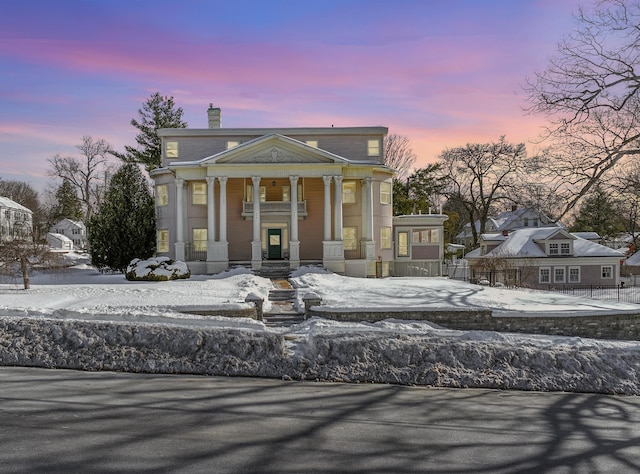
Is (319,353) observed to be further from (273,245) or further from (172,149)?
(172,149)

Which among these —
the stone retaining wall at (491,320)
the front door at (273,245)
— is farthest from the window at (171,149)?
the stone retaining wall at (491,320)

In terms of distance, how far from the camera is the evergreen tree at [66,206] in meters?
72.6

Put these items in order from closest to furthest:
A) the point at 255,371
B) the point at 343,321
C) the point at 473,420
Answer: the point at 473,420
the point at 255,371
the point at 343,321

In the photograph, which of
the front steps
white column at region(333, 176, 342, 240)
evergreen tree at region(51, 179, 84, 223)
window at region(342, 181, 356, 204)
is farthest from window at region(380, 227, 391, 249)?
evergreen tree at region(51, 179, 84, 223)

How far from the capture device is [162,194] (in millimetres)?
29859

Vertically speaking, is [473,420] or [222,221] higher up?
[222,221]

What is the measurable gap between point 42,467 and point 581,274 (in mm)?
38903

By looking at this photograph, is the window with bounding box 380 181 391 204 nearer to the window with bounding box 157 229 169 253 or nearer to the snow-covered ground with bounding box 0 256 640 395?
the window with bounding box 157 229 169 253

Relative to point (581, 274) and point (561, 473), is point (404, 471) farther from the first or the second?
point (581, 274)

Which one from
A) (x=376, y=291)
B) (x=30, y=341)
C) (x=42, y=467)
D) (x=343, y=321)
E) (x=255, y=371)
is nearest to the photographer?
(x=42, y=467)

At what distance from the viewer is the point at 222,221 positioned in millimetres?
26750

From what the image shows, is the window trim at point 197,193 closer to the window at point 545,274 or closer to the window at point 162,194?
the window at point 162,194

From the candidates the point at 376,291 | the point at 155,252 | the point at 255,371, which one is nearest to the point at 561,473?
the point at 255,371

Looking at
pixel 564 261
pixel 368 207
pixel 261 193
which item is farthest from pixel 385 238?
pixel 564 261
